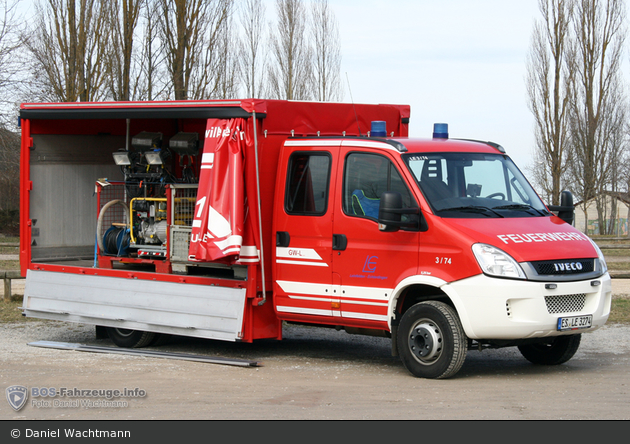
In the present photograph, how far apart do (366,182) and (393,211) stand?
2.73ft

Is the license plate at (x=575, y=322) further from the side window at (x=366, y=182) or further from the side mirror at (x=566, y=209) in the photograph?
the side window at (x=366, y=182)

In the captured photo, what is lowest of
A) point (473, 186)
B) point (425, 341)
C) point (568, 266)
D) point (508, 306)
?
point (425, 341)

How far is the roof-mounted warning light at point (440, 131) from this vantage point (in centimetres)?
935

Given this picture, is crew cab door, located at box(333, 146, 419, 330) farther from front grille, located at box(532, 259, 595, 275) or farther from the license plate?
the license plate

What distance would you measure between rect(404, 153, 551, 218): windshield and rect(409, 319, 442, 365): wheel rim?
42.8 inches

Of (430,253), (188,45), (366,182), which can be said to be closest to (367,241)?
(366,182)

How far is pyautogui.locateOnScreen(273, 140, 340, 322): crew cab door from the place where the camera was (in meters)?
8.71

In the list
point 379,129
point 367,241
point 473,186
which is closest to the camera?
point 367,241

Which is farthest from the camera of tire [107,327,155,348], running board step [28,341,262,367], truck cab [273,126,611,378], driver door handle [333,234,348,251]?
tire [107,327,155,348]

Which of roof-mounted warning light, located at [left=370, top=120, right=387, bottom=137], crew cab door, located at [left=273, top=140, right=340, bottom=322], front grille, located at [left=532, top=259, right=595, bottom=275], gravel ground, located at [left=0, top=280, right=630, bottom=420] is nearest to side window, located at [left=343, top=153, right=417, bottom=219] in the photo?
crew cab door, located at [left=273, top=140, right=340, bottom=322]

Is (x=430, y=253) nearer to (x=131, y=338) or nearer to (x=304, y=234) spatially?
(x=304, y=234)

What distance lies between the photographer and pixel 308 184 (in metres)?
8.91

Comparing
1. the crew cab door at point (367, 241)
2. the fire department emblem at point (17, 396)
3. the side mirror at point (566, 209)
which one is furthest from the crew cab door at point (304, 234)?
the fire department emblem at point (17, 396)
